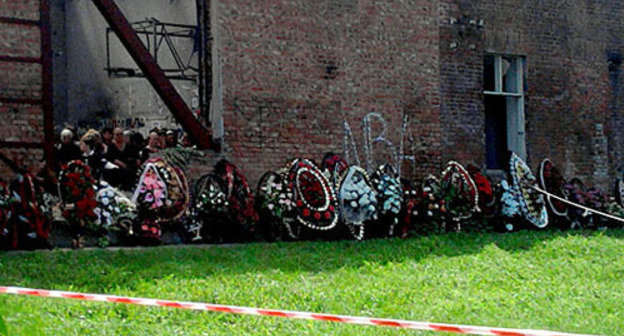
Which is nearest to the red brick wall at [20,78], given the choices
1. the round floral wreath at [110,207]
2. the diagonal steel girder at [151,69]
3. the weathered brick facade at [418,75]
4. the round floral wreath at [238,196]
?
the diagonal steel girder at [151,69]

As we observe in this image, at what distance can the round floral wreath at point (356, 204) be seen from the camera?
1327 cm

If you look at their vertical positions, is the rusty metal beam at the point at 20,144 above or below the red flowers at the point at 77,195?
above

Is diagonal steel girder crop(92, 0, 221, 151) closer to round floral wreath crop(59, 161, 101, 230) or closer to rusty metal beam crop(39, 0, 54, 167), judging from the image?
rusty metal beam crop(39, 0, 54, 167)

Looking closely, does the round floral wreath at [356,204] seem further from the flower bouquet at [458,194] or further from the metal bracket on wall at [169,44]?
the metal bracket on wall at [169,44]

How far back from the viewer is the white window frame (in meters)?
16.9

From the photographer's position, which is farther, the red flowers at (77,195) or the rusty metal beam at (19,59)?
the rusty metal beam at (19,59)

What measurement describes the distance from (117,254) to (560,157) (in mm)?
9893

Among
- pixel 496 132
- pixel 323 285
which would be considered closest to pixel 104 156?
pixel 323 285

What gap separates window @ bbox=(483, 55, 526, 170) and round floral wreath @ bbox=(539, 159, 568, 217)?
56 cm

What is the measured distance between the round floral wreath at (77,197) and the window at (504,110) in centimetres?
811

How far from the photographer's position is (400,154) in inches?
596

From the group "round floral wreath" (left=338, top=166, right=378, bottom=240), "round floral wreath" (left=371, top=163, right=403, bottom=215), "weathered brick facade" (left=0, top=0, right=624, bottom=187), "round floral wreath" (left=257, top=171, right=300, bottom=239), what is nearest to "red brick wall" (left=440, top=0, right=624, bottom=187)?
"weathered brick facade" (left=0, top=0, right=624, bottom=187)

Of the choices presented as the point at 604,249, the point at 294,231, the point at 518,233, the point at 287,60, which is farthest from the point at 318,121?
the point at 604,249

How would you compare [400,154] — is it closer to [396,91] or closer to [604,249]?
[396,91]
